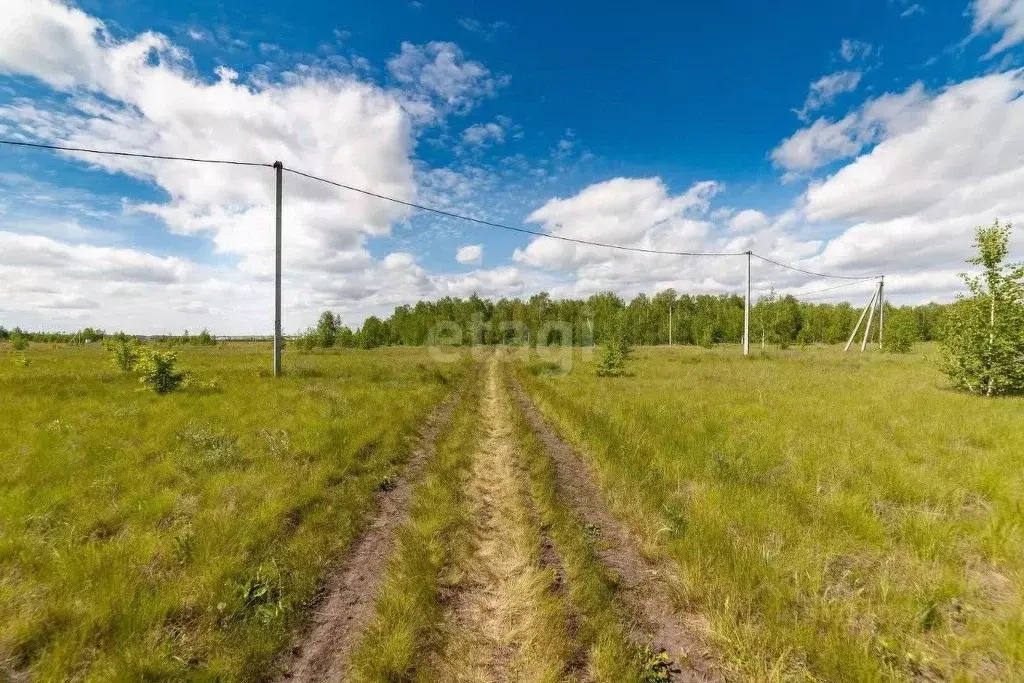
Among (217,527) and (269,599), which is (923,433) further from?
(217,527)

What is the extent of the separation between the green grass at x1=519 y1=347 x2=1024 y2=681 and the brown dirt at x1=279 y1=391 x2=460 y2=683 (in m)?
3.62

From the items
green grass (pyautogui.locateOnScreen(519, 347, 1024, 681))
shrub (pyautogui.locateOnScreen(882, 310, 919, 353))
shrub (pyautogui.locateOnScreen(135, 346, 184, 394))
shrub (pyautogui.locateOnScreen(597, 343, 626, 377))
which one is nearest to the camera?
green grass (pyautogui.locateOnScreen(519, 347, 1024, 681))

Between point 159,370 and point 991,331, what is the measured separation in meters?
33.8

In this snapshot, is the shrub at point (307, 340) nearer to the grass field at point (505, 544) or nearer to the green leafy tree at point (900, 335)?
the grass field at point (505, 544)

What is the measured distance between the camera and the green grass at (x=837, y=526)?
12.4ft

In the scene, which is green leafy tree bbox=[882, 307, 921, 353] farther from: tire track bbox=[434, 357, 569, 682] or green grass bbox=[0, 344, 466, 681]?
tire track bbox=[434, 357, 569, 682]

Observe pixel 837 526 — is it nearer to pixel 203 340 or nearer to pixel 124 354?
pixel 124 354

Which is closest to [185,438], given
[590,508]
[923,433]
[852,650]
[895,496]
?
[590,508]

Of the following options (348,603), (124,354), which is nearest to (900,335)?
(348,603)

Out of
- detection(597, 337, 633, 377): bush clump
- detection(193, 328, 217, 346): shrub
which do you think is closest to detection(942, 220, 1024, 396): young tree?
detection(597, 337, 633, 377): bush clump

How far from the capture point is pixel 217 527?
5574 mm

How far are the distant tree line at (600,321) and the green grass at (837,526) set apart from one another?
64.8 metres

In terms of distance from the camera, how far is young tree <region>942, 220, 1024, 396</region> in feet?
53.9

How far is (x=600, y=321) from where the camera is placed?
293ft
